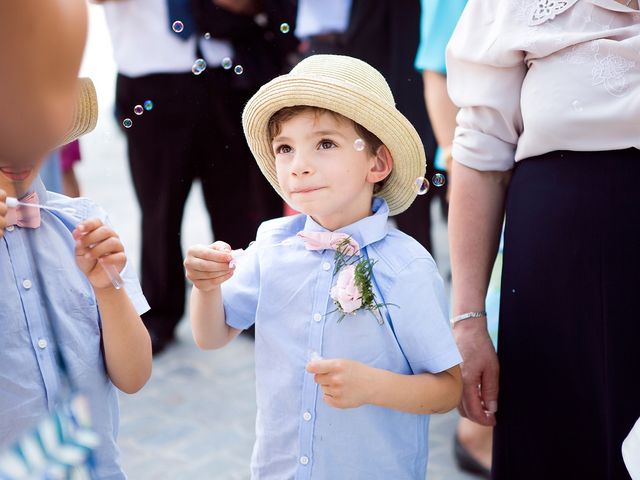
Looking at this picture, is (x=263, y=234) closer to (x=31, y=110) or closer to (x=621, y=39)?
(x=621, y=39)

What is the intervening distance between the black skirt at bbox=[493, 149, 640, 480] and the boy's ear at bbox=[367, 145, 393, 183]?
0.29m

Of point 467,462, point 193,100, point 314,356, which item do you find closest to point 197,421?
point 467,462

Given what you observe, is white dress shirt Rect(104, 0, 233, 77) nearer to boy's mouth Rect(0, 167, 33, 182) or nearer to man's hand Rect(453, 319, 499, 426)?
man's hand Rect(453, 319, 499, 426)

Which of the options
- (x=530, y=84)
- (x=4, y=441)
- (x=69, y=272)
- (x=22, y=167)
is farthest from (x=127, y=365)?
(x=530, y=84)

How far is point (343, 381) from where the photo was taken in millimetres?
1351

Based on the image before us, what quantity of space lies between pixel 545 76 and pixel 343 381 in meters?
0.71

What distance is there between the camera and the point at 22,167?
0.75 m

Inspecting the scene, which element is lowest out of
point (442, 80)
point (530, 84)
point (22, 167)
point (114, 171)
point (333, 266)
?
point (114, 171)

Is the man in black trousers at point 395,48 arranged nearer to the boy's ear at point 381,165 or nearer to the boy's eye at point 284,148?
the boy's ear at point 381,165

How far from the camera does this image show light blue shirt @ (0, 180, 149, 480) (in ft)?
4.08

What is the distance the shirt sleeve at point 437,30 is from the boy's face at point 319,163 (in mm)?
801

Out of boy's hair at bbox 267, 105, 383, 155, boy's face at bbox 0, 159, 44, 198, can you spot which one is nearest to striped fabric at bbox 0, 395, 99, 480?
boy's face at bbox 0, 159, 44, 198

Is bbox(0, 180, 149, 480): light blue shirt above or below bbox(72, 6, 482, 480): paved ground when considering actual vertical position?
above

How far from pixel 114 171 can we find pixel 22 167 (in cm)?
835
